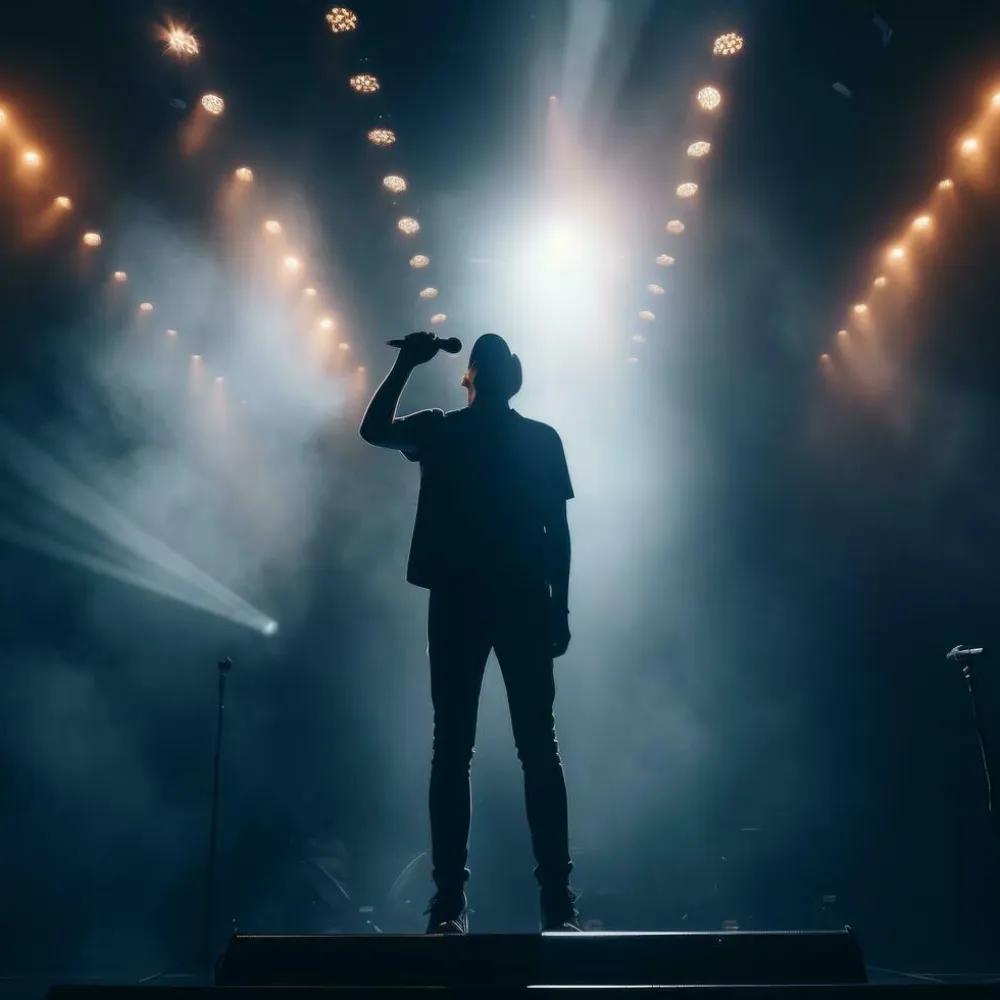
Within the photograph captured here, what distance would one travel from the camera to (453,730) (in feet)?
6.75

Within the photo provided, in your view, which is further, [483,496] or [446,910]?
[483,496]

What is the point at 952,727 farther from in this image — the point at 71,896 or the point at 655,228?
the point at 71,896

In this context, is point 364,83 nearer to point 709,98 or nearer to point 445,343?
point 709,98

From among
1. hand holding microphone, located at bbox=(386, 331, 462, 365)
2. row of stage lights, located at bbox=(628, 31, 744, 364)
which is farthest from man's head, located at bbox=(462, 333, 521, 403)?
row of stage lights, located at bbox=(628, 31, 744, 364)

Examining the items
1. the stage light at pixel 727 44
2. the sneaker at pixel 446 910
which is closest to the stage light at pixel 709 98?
the stage light at pixel 727 44

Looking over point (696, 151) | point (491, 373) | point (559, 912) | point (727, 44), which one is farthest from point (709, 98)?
point (559, 912)

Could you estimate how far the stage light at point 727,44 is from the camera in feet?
19.4

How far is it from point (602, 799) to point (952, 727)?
3792 millimetres

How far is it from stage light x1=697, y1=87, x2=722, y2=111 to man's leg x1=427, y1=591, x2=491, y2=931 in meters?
5.98

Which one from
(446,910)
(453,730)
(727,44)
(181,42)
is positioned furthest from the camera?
(727,44)

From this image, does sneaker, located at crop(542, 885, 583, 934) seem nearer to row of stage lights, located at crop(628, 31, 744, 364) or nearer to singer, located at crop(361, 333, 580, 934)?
singer, located at crop(361, 333, 580, 934)

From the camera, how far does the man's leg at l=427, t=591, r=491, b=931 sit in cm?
197

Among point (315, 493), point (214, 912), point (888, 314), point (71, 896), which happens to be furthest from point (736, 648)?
point (71, 896)

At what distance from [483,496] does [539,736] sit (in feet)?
2.36
